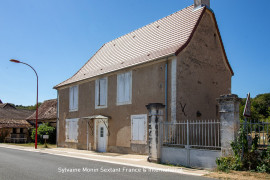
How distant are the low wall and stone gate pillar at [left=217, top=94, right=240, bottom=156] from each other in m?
0.35

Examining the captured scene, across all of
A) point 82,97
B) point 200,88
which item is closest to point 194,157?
point 200,88

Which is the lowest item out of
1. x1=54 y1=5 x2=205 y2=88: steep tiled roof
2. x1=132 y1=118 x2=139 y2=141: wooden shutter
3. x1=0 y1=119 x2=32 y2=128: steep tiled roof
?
x1=0 y1=119 x2=32 y2=128: steep tiled roof

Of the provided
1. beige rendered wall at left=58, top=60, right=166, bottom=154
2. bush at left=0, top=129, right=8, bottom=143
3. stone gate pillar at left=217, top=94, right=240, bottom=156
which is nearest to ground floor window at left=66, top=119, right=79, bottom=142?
beige rendered wall at left=58, top=60, right=166, bottom=154

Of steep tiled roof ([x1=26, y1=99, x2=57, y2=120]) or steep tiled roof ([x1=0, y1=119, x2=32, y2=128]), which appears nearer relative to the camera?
steep tiled roof ([x1=26, y1=99, x2=57, y2=120])

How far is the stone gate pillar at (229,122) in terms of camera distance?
8953mm

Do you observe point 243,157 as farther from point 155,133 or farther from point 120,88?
point 120,88

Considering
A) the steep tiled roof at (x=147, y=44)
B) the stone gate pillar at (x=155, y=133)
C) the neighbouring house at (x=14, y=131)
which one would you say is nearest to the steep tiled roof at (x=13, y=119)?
the neighbouring house at (x=14, y=131)

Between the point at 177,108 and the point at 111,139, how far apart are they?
5.19 metres

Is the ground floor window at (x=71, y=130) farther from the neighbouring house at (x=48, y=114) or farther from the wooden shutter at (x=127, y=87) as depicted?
the neighbouring house at (x=48, y=114)

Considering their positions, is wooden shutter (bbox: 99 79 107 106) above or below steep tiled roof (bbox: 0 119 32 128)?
above

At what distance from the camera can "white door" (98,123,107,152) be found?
16.9 metres

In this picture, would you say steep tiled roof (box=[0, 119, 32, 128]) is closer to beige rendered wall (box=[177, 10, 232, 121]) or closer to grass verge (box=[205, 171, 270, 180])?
beige rendered wall (box=[177, 10, 232, 121])

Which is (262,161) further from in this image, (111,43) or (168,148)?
(111,43)

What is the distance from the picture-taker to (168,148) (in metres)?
10.8
